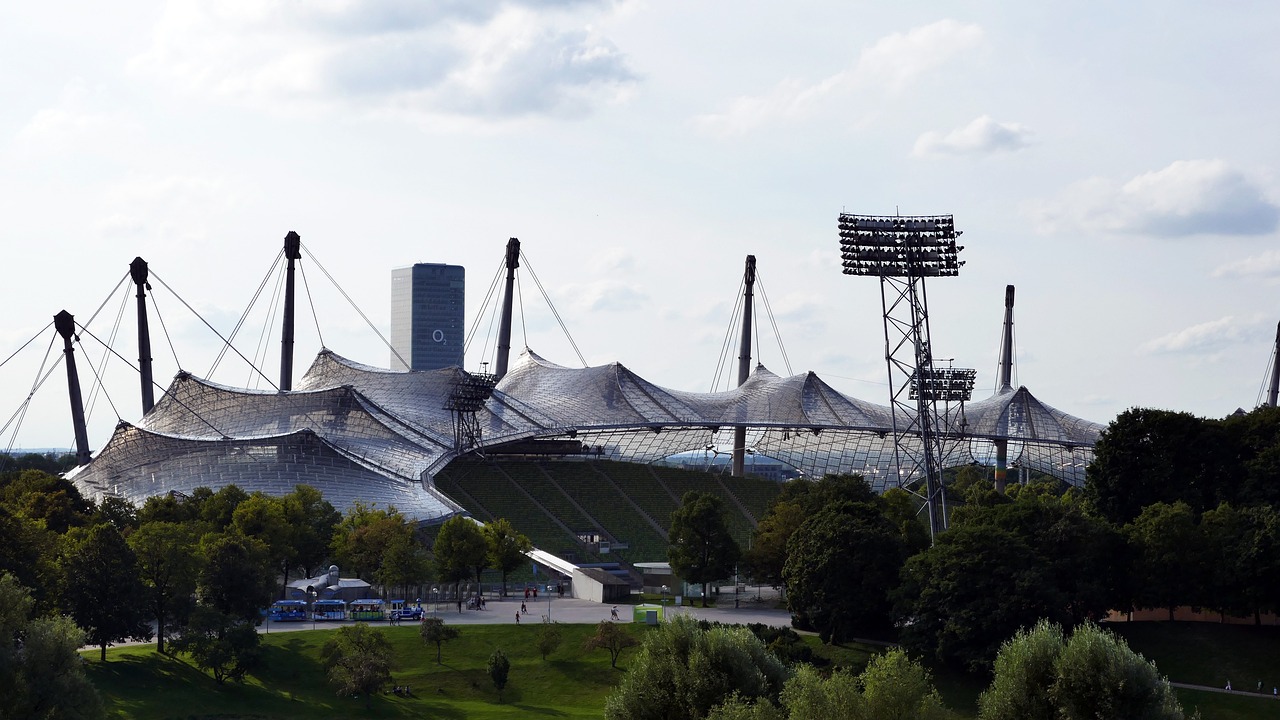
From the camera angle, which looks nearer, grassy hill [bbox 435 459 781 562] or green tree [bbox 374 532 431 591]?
green tree [bbox 374 532 431 591]

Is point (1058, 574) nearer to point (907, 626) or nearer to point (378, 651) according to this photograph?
point (907, 626)

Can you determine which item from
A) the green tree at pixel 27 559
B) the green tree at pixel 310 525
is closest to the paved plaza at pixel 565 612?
the green tree at pixel 310 525

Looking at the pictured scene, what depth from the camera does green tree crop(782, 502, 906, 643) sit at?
63.7 metres

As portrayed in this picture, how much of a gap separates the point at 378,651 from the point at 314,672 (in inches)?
138

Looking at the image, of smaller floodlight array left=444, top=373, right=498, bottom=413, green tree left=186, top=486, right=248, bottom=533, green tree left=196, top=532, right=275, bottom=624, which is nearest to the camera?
green tree left=196, top=532, right=275, bottom=624

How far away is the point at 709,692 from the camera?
3741 cm

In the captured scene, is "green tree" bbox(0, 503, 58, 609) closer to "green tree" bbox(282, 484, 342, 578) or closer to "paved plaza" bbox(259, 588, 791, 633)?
"paved plaza" bbox(259, 588, 791, 633)

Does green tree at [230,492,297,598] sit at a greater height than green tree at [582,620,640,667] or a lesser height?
greater

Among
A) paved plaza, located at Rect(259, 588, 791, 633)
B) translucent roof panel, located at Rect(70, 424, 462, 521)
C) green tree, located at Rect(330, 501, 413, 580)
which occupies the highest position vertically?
translucent roof panel, located at Rect(70, 424, 462, 521)

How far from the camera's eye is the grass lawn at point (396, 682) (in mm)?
55438

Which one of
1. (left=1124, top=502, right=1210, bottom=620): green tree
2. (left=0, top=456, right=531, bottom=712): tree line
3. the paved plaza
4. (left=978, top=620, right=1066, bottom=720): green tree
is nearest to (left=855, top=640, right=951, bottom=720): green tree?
(left=978, top=620, right=1066, bottom=720): green tree

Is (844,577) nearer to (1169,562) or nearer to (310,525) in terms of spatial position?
(1169,562)

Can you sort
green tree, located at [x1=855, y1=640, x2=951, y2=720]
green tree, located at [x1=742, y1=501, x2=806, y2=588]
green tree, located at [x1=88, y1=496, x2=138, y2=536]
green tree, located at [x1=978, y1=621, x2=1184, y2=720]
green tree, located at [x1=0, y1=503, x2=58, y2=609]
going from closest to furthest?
1. green tree, located at [x1=855, y1=640, x2=951, y2=720]
2. green tree, located at [x1=978, y1=621, x2=1184, y2=720]
3. green tree, located at [x1=0, y1=503, x2=58, y2=609]
4. green tree, located at [x1=742, y1=501, x2=806, y2=588]
5. green tree, located at [x1=88, y1=496, x2=138, y2=536]

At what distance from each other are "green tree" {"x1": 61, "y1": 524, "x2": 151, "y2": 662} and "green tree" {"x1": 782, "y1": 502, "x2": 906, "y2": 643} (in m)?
27.2
